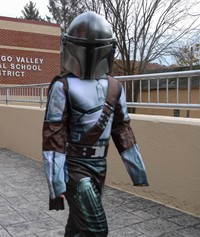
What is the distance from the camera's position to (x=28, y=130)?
26.2 ft

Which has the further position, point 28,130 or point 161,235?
point 28,130

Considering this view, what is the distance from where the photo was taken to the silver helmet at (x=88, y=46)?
2.14 meters

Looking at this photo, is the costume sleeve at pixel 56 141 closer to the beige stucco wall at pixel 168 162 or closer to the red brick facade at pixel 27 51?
the beige stucco wall at pixel 168 162

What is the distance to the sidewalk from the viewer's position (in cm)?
377

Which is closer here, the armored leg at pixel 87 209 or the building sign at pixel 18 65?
the armored leg at pixel 87 209

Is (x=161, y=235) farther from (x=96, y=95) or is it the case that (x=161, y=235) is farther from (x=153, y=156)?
(x=96, y=95)

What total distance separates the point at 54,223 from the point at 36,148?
12.4ft

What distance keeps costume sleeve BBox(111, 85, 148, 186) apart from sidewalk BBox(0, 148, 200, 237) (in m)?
1.53

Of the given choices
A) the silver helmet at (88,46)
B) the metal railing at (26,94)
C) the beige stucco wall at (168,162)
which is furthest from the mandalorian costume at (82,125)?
the metal railing at (26,94)

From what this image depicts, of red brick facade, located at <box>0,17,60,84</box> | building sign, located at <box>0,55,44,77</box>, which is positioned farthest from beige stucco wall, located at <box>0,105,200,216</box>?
red brick facade, located at <box>0,17,60,84</box>

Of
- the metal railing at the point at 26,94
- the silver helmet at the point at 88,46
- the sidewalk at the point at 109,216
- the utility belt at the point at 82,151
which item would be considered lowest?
the sidewalk at the point at 109,216

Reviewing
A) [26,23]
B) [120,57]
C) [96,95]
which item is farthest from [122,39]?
[96,95]

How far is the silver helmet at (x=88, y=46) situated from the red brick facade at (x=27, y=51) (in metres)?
19.4

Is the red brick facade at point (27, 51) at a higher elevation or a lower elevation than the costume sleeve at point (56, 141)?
higher
